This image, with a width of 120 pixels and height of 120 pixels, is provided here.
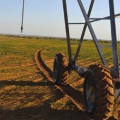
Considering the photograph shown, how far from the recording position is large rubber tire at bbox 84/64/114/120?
6.18m

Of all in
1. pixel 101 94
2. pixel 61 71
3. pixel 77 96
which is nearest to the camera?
pixel 101 94

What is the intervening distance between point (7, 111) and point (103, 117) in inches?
95.9

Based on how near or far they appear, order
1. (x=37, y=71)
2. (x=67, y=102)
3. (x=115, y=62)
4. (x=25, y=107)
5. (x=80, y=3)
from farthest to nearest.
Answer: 1. (x=37, y=71)
2. (x=80, y=3)
3. (x=67, y=102)
4. (x=25, y=107)
5. (x=115, y=62)

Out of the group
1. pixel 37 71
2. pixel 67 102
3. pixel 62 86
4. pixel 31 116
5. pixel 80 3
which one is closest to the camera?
pixel 31 116

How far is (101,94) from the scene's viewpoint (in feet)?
20.3

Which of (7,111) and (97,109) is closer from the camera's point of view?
(97,109)

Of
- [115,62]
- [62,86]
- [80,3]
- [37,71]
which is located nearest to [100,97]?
[115,62]

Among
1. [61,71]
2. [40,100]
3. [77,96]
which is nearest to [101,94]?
[40,100]

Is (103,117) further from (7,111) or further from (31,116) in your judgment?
(7,111)

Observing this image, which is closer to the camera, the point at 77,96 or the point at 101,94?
the point at 101,94

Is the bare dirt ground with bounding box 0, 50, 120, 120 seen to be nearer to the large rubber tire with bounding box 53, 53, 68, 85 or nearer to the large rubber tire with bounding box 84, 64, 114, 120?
the large rubber tire with bounding box 53, 53, 68, 85

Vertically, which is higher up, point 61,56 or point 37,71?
Result: point 61,56

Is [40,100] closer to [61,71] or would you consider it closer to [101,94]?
[61,71]

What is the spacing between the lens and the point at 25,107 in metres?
7.74
